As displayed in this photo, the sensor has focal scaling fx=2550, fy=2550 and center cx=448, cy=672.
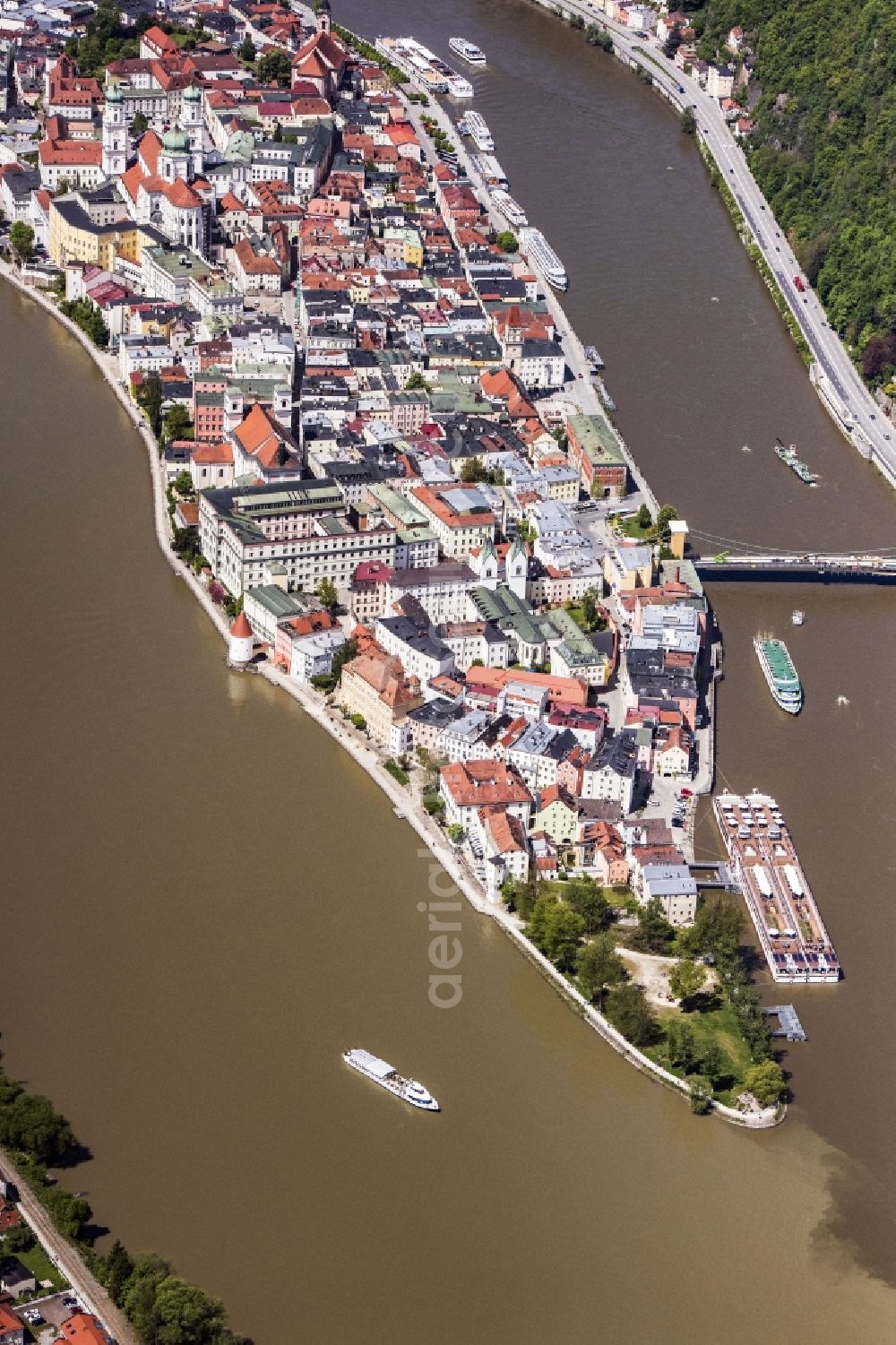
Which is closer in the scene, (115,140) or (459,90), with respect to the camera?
(115,140)

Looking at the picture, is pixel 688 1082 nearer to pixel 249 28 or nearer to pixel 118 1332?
pixel 118 1332

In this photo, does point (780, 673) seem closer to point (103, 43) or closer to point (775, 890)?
point (775, 890)

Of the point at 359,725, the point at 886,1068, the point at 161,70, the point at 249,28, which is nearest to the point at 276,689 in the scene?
the point at 359,725

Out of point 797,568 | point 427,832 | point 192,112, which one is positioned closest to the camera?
point 427,832

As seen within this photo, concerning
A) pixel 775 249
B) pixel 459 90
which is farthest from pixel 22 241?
pixel 775 249

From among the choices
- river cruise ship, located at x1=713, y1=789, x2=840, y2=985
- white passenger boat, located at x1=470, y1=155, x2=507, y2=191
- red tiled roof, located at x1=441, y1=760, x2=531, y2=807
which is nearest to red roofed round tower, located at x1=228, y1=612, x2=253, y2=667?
red tiled roof, located at x1=441, y1=760, x2=531, y2=807

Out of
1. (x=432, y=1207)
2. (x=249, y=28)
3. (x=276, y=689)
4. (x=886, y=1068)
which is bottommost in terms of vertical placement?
(x=249, y=28)

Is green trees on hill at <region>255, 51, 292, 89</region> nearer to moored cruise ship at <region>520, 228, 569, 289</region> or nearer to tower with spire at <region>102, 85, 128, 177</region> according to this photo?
tower with spire at <region>102, 85, 128, 177</region>
